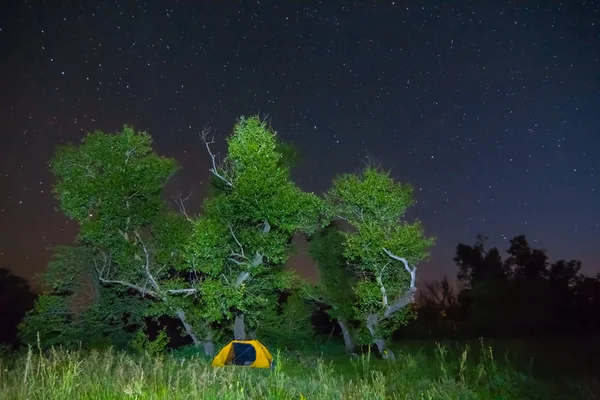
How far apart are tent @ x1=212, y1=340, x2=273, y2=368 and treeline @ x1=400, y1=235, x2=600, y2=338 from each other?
20.6 metres

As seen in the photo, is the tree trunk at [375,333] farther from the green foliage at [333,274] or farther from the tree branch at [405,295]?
the green foliage at [333,274]

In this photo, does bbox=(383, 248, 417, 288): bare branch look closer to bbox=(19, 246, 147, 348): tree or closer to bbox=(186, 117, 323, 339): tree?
bbox=(186, 117, 323, 339): tree

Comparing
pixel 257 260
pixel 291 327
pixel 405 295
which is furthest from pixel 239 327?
pixel 405 295

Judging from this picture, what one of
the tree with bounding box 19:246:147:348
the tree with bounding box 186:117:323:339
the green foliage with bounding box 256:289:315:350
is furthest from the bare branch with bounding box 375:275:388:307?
the tree with bounding box 19:246:147:348

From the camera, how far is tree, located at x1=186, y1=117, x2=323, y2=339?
20.2 meters

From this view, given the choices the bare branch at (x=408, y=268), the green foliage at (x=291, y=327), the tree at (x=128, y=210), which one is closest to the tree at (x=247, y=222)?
the tree at (x=128, y=210)

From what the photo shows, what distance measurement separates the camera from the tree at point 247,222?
20234mm

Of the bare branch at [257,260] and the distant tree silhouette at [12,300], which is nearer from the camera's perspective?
the bare branch at [257,260]

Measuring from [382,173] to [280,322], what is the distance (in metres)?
9.97

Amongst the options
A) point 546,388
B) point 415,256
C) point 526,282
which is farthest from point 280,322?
point 526,282

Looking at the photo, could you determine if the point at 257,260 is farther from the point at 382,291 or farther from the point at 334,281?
the point at 334,281

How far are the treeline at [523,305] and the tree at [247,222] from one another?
18.4 m

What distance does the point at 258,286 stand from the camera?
71.8ft

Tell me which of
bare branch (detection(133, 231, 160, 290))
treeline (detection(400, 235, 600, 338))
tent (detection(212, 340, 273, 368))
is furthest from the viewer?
treeline (detection(400, 235, 600, 338))
